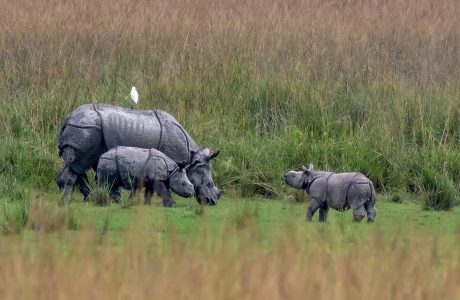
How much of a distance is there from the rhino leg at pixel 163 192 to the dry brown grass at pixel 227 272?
3735 mm

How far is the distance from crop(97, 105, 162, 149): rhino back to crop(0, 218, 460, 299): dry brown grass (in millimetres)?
3940

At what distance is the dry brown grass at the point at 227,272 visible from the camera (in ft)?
15.1

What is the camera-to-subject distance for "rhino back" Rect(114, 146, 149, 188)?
8.91 m

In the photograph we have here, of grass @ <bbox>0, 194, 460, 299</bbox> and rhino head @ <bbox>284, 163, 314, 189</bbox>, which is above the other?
grass @ <bbox>0, 194, 460, 299</bbox>

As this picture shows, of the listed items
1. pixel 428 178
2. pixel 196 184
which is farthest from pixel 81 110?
pixel 428 178

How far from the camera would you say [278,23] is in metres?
14.8

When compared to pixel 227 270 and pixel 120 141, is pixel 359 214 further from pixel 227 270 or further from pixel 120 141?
pixel 227 270

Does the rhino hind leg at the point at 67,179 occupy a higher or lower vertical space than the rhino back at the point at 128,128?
lower

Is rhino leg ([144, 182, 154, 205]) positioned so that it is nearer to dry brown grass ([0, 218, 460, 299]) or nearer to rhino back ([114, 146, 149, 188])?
rhino back ([114, 146, 149, 188])

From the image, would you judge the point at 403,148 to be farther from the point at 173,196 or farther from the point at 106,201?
the point at 106,201

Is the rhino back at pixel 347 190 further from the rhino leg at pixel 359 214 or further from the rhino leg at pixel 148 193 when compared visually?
the rhino leg at pixel 148 193

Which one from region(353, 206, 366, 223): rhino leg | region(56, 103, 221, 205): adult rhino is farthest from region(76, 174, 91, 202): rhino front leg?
region(353, 206, 366, 223): rhino leg

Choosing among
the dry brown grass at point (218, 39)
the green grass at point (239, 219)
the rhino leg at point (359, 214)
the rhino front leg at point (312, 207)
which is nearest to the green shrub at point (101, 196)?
the green grass at point (239, 219)

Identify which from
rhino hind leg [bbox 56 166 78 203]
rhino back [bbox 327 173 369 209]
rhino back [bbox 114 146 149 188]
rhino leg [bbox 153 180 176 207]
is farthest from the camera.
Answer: rhino hind leg [bbox 56 166 78 203]
